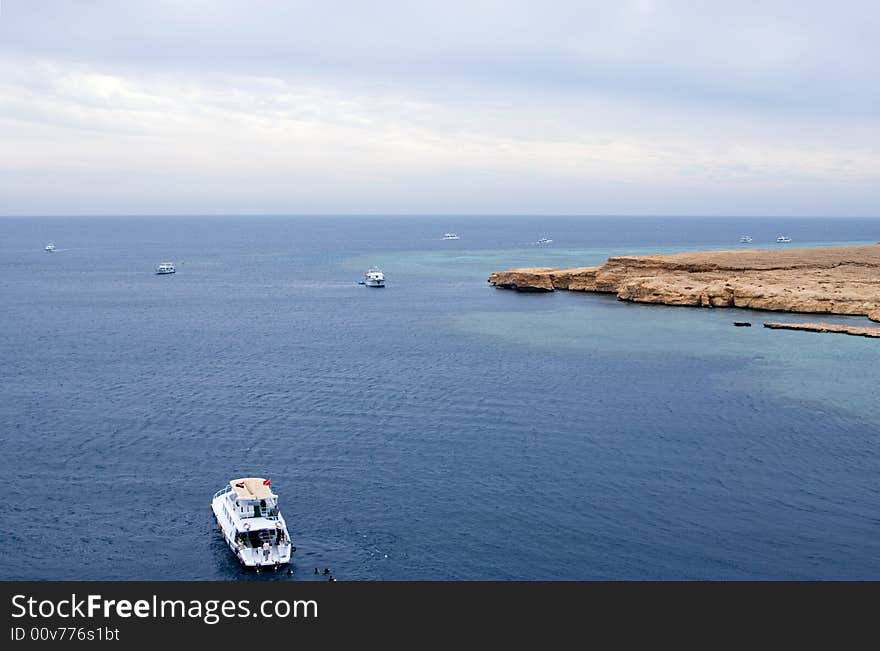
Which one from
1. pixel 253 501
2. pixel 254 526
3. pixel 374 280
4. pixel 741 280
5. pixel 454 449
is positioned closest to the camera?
pixel 254 526

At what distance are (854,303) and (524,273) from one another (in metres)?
62.2

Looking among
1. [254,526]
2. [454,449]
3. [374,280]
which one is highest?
[374,280]

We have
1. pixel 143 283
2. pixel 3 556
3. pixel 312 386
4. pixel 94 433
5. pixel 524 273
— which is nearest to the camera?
pixel 3 556

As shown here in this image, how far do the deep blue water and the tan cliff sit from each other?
77.1ft

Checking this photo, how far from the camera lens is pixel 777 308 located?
5472 inches

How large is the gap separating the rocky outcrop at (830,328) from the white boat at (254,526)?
90.3m

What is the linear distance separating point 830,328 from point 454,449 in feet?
242

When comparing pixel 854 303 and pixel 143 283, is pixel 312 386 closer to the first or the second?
pixel 854 303

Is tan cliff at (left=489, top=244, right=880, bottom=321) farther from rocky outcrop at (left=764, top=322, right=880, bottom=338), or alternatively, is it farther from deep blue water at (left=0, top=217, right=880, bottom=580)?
deep blue water at (left=0, top=217, right=880, bottom=580)

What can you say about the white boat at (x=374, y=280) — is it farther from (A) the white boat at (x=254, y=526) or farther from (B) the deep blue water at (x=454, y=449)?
(A) the white boat at (x=254, y=526)

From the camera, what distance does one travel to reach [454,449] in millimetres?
66188

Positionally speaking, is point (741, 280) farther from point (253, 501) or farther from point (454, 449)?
point (253, 501)

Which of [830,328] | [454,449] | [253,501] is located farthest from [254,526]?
[830,328]
